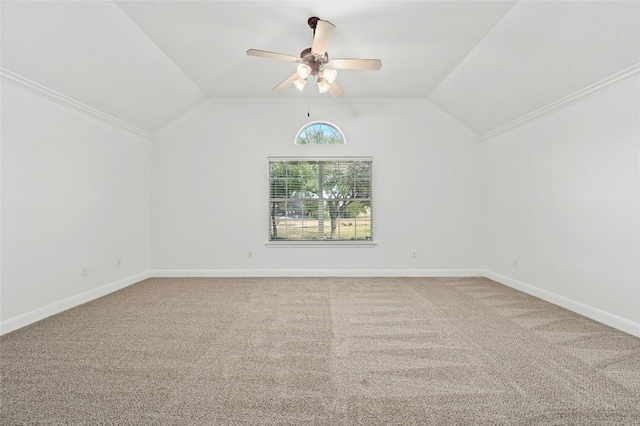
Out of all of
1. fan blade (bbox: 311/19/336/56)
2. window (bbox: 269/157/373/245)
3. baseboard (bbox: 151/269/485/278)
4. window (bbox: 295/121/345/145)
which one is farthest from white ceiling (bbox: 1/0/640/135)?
baseboard (bbox: 151/269/485/278)

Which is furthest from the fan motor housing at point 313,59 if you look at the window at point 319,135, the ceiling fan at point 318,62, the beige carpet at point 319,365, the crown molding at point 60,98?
the crown molding at point 60,98

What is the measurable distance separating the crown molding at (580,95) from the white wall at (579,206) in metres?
0.06

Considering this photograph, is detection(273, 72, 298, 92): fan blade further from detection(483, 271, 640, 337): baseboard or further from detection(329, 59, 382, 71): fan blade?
detection(483, 271, 640, 337): baseboard

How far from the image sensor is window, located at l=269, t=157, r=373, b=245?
4918mm

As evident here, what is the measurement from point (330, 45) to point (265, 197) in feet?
8.30

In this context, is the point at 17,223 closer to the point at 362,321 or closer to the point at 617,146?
the point at 362,321

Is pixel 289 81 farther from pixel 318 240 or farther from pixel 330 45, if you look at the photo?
pixel 318 240

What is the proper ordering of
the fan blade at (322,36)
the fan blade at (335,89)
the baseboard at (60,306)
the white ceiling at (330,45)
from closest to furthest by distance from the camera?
the fan blade at (322,36)
the white ceiling at (330,45)
the baseboard at (60,306)
the fan blade at (335,89)

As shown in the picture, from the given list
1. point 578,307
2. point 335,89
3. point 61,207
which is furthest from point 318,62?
point 578,307

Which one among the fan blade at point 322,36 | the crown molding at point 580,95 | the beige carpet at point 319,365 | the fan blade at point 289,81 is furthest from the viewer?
the fan blade at point 289,81

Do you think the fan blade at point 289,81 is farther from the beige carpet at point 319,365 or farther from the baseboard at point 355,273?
the baseboard at point 355,273

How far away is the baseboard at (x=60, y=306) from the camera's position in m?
2.68

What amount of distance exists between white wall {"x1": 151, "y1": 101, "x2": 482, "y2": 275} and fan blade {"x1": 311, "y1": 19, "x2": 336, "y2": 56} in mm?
2448

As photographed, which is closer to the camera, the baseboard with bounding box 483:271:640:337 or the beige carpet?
the beige carpet
